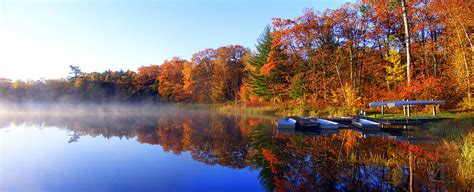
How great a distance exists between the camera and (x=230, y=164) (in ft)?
27.9

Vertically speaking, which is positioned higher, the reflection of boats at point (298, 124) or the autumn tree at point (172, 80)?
the autumn tree at point (172, 80)

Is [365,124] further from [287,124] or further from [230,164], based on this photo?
[230,164]

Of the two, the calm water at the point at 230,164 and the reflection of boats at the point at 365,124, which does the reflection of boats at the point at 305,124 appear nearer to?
the reflection of boats at the point at 365,124

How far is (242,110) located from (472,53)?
23.4 meters

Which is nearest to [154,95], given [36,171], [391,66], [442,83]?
[391,66]

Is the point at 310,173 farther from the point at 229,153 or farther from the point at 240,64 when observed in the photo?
the point at 240,64

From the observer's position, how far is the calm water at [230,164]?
6418 mm

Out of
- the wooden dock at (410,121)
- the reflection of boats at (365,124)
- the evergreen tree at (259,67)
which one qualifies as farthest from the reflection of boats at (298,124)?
the evergreen tree at (259,67)

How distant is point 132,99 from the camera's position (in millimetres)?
59188

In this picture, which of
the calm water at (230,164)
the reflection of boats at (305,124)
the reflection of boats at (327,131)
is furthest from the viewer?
the reflection of boats at (305,124)

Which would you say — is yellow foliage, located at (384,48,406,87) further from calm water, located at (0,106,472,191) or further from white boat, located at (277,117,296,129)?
calm water, located at (0,106,472,191)

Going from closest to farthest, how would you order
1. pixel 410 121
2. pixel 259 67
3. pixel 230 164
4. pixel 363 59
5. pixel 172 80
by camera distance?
pixel 230 164 → pixel 410 121 → pixel 363 59 → pixel 259 67 → pixel 172 80

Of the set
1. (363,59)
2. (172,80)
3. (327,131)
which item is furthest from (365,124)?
(172,80)

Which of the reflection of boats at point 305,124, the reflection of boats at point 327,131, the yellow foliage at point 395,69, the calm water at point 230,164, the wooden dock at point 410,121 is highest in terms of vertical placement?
the yellow foliage at point 395,69
